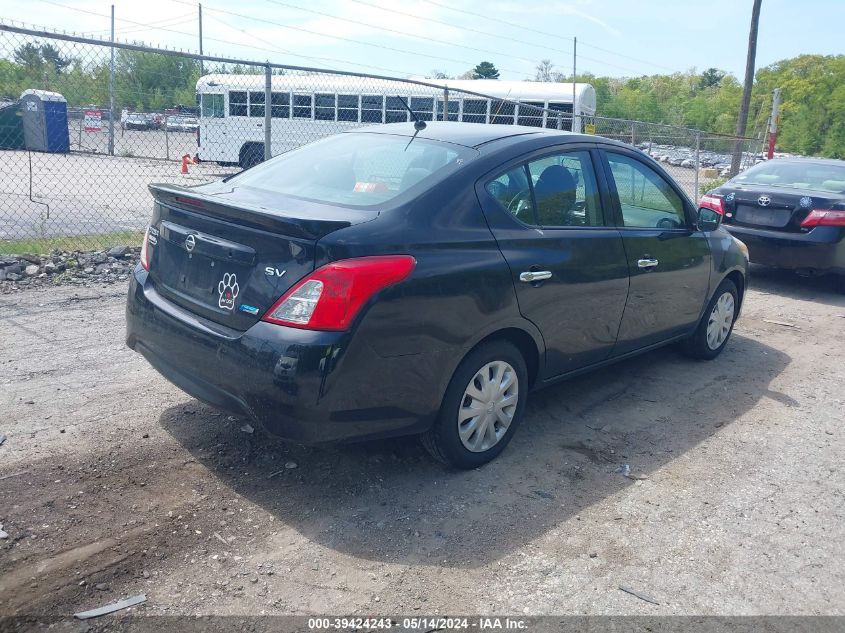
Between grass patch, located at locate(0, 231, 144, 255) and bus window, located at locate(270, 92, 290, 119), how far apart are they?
10173 millimetres

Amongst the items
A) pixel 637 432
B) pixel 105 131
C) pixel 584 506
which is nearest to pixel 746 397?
pixel 637 432

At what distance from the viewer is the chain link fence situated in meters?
9.08

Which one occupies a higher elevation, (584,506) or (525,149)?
(525,149)

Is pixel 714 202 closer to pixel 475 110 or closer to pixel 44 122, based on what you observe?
pixel 475 110

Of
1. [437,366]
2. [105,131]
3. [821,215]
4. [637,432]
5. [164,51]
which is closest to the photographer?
[437,366]

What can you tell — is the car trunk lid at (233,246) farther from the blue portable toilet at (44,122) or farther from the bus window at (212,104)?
the bus window at (212,104)

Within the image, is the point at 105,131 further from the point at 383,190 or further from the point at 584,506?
the point at 584,506

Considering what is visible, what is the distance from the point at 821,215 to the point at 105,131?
404 inches

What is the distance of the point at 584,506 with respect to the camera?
3.69 m

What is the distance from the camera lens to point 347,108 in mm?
19312

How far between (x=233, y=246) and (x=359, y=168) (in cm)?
100

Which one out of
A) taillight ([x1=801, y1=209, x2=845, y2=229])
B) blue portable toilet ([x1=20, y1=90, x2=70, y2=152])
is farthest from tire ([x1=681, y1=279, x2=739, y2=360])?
blue portable toilet ([x1=20, y1=90, x2=70, y2=152])

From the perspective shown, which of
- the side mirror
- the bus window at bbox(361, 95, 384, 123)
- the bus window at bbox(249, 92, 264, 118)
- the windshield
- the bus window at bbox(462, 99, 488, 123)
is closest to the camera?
the side mirror

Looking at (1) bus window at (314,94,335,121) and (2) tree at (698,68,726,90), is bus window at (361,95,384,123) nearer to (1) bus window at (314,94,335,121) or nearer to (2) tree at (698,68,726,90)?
(1) bus window at (314,94,335,121)
